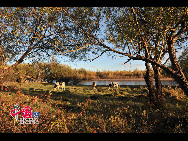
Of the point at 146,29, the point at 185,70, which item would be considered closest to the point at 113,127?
the point at 146,29

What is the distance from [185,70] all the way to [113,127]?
23.9 meters

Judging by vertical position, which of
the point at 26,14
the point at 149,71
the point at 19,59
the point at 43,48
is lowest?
the point at 149,71

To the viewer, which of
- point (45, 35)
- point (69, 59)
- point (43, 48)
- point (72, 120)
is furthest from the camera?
point (69, 59)

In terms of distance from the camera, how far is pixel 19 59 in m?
10.3

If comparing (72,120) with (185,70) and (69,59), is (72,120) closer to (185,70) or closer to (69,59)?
(69,59)

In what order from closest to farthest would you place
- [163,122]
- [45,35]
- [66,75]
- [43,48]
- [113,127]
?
[113,127]
[163,122]
[45,35]
[43,48]
[66,75]

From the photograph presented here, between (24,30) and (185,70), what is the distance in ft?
90.1

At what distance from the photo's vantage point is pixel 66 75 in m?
36.0

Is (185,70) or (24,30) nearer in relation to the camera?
(24,30)

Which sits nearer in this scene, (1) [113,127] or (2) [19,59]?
(1) [113,127]
